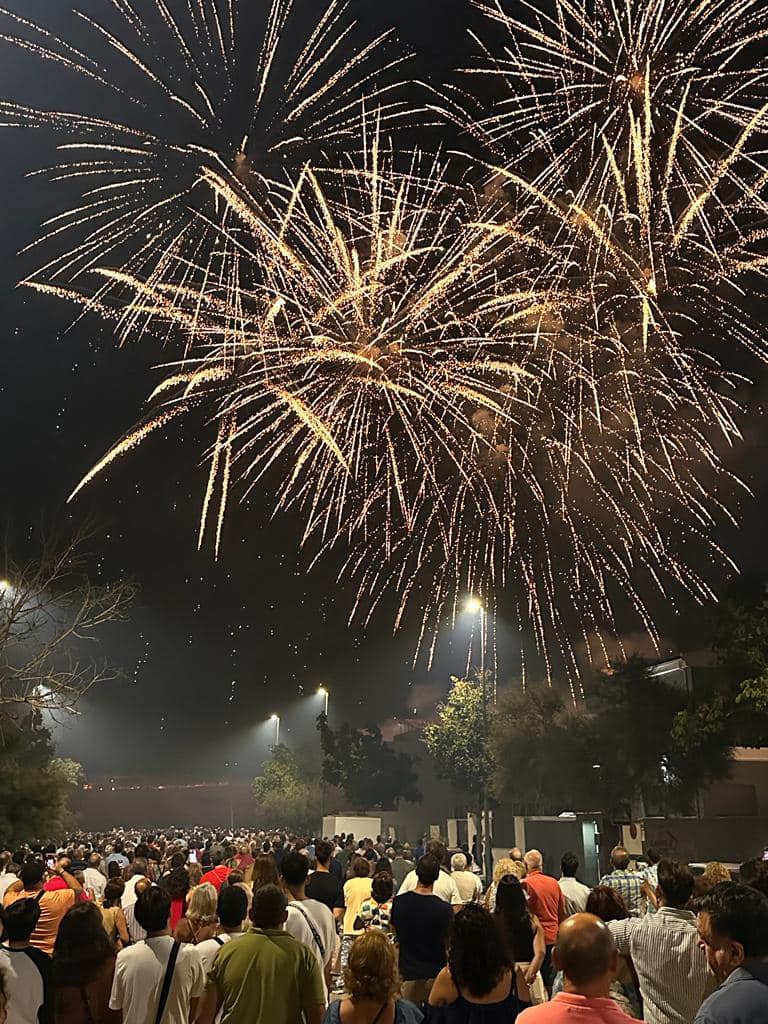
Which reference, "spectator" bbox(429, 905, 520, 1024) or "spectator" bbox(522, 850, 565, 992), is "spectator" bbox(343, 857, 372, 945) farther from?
"spectator" bbox(429, 905, 520, 1024)

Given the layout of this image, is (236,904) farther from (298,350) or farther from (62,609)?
(62,609)

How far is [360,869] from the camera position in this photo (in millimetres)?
9828

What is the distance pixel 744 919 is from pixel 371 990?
5.51 feet

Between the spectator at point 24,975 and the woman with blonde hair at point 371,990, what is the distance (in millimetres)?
1782

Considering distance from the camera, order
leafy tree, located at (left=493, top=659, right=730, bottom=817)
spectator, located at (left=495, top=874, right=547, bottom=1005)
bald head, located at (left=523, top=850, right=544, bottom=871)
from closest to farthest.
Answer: spectator, located at (left=495, top=874, right=547, bottom=1005)
bald head, located at (left=523, top=850, right=544, bottom=871)
leafy tree, located at (left=493, top=659, right=730, bottom=817)

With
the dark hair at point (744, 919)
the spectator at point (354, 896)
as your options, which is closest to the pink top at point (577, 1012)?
the dark hair at point (744, 919)

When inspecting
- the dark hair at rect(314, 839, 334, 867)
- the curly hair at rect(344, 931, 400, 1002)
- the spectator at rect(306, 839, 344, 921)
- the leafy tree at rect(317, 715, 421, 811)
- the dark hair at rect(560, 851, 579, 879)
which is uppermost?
the leafy tree at rect(317, 715, 421, 811)

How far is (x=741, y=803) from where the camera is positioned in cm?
3741

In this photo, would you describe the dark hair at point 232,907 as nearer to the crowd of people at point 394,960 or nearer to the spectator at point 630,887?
the crowd of people at point 394,960

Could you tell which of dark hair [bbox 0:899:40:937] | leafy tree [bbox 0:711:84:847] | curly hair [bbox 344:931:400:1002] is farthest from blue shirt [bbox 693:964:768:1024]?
leafy tree [bbox 0:711:84:847]

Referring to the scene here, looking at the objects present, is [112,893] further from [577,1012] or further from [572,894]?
[577,1012]

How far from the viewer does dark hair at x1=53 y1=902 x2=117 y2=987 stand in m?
5.66

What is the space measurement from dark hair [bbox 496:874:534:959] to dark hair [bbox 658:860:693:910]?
1955 millimetres

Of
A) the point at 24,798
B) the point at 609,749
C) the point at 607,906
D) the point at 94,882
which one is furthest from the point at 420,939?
the point at 609,749
